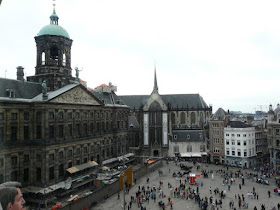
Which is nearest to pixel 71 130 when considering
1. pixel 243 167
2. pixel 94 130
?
pixel 94 130

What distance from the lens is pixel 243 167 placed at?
66375mm

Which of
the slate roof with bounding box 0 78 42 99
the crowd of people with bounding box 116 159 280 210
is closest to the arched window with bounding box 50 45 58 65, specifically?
the slate roof with bounding box 0 78 42 99

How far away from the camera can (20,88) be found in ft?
141

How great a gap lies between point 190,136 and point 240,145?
1682 centimetres

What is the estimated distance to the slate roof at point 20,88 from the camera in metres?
39.5

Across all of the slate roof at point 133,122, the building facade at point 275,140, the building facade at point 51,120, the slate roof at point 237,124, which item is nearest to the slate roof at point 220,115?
the slate roof at point 237,124

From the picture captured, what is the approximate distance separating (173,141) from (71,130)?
41.6 metres

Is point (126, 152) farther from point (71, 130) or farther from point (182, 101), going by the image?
point (182, 101)

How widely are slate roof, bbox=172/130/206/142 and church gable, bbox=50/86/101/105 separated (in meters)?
36.4

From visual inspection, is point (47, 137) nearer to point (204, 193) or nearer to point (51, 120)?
point (51, 120)

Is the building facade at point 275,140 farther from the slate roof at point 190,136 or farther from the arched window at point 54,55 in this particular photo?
the arched window at point 54,55

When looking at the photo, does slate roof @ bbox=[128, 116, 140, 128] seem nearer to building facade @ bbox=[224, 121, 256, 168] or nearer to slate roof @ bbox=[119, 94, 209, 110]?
slate roof @ bbox=[119, 94, 209, 110]

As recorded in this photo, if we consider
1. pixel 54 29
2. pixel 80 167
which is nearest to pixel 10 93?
pixel 80 167

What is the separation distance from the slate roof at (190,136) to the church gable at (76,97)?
36.4 meters
